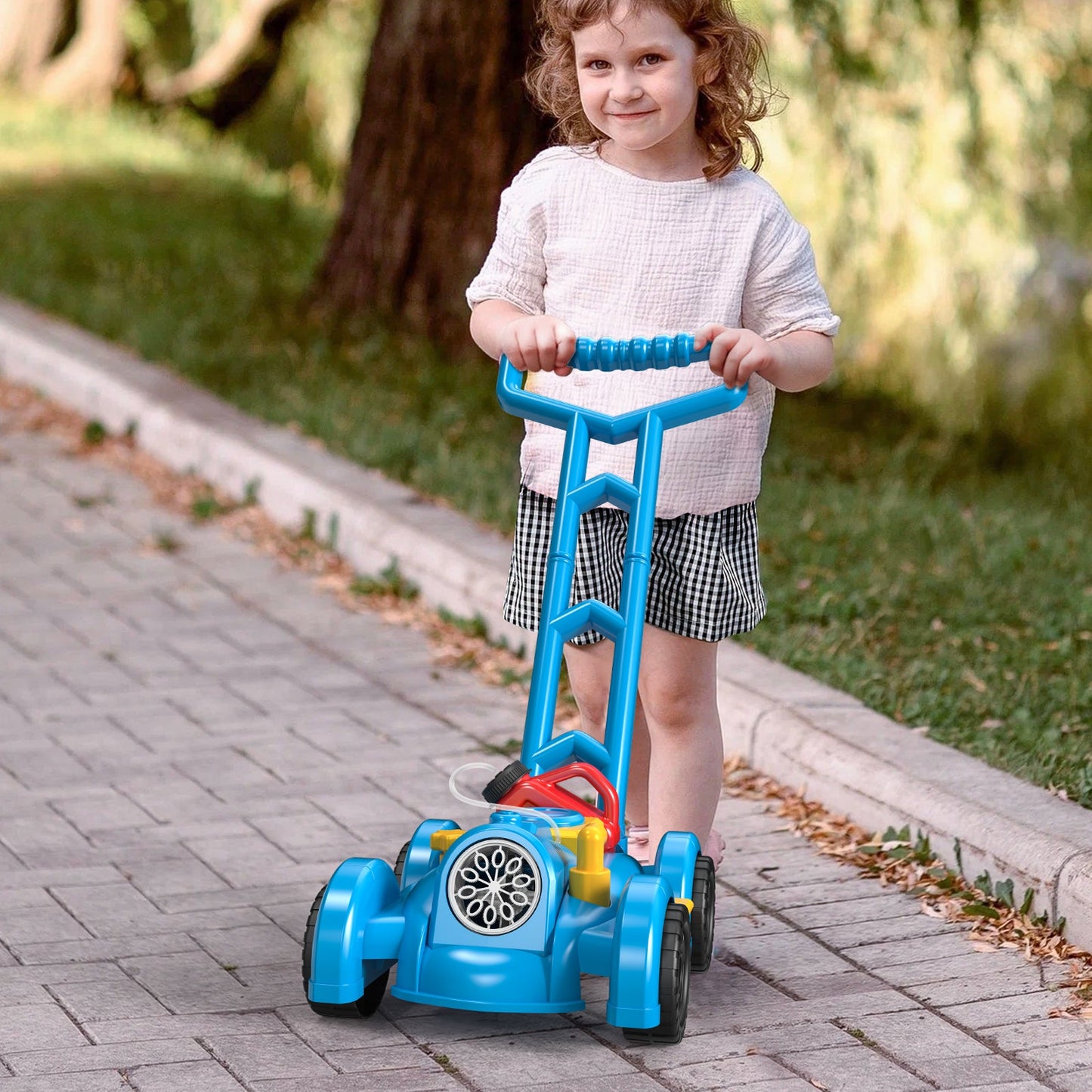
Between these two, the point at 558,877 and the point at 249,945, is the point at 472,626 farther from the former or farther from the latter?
the point at 558,877

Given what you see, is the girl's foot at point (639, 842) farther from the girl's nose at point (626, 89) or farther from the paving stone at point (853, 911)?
the girl's nose at point (626, 89)

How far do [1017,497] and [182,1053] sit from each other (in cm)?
497

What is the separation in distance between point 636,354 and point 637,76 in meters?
0.48

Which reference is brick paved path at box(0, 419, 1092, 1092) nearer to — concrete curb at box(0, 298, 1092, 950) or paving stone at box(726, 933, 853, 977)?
paving stone at box(726, 933, 853, 977)

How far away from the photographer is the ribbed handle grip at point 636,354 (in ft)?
9.96

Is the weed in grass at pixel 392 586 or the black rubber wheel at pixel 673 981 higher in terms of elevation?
the black rubber wheel at pixel 673 981

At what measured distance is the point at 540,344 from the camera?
3039mm

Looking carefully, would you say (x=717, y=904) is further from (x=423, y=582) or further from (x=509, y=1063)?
(x=423, y=582)

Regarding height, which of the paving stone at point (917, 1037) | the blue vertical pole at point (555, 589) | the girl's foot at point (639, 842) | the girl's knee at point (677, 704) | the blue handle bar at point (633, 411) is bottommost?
the paving stone at point (917, 1037)

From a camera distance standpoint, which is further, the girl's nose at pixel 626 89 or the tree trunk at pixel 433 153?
the tree trunk at pixel 433 153

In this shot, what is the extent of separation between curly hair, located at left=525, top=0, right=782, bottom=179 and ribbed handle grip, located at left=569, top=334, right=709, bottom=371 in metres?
0.40

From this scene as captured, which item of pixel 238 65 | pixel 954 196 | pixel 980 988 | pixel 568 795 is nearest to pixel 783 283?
pixel 568 795

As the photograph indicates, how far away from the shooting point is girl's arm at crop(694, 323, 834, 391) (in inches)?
120

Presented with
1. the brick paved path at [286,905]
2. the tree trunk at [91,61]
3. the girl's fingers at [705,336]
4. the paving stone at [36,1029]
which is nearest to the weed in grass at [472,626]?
the brick paved path at [286,905]
